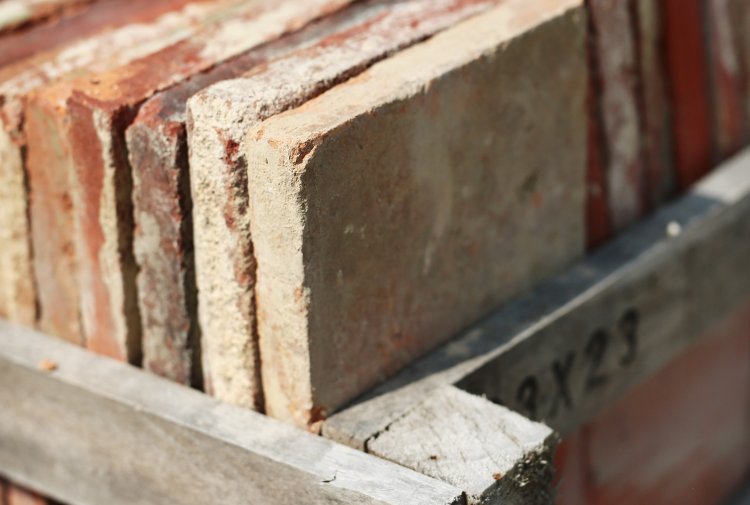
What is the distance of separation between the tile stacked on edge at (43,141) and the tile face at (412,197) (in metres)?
0.48

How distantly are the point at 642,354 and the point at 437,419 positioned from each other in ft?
2.39

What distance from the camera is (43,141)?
224 centimetres

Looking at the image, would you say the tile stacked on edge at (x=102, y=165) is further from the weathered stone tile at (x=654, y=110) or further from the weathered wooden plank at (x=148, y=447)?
the weathered stone tile at (x=654, y=110)

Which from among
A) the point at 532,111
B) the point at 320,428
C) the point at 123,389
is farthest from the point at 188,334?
the point at 532,111

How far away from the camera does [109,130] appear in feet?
6.88

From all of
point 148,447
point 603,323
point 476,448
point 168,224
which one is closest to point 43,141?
point 168,224

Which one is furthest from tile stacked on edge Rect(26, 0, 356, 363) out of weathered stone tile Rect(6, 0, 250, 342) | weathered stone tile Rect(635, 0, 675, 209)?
weathered stone tile Rect(635, 0, 675, 209)

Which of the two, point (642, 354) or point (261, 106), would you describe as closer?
point (261, 106)

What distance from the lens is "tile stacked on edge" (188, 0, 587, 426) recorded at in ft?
6.42

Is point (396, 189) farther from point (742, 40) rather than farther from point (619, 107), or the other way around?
point (742, 40)

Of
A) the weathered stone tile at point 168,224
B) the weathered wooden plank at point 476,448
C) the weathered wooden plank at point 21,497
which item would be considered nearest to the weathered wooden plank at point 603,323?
the weathered wooden plank at point 476,448

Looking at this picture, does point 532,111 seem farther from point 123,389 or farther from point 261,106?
point 123,389

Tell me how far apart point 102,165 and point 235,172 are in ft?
0.94

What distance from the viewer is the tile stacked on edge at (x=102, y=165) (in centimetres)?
213
